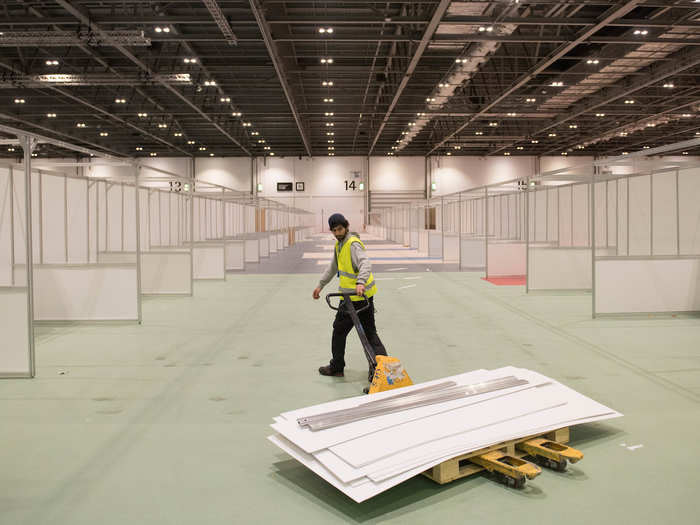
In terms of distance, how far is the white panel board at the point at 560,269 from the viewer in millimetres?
12211

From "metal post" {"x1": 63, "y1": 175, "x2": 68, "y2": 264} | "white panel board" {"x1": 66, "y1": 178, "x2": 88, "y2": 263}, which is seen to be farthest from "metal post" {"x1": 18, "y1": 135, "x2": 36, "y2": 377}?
"white panel board" {"x1": 66, "y1": 178, "x2": 88, "y2": 263}

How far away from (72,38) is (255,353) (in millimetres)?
13379

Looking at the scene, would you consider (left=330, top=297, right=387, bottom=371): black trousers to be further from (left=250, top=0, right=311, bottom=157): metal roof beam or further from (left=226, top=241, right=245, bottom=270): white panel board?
(left=226, top=241, right=245, bottom=270): white panel board

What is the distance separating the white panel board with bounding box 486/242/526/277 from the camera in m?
15.3

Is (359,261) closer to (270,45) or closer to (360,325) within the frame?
(360,325)

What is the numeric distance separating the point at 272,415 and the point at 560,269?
9204 millimetres

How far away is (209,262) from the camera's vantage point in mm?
14508

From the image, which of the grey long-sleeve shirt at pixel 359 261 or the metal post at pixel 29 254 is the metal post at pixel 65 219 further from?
the grey long-sleeve shirt at pixel 359 261

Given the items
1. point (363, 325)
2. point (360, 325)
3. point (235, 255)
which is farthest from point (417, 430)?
point (235, 255)

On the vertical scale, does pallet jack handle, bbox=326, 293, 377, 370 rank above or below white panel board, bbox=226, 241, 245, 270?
below

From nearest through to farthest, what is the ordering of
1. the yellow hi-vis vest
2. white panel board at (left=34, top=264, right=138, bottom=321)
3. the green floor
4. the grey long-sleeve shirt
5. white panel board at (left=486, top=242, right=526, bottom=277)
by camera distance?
1. the green floor
2. the grey long-sleeve shirt
3. the yellow hi-vis vest
4. white panel board at (left=34, top=264, right=138, bottom=321)
5. white panel board at (left=486, top=242, right=526, bottom=277)

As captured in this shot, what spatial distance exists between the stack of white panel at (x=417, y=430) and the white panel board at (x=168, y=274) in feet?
27.2

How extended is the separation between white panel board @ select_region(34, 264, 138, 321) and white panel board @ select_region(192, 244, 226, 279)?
5.46 m

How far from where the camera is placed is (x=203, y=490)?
3418 mm
